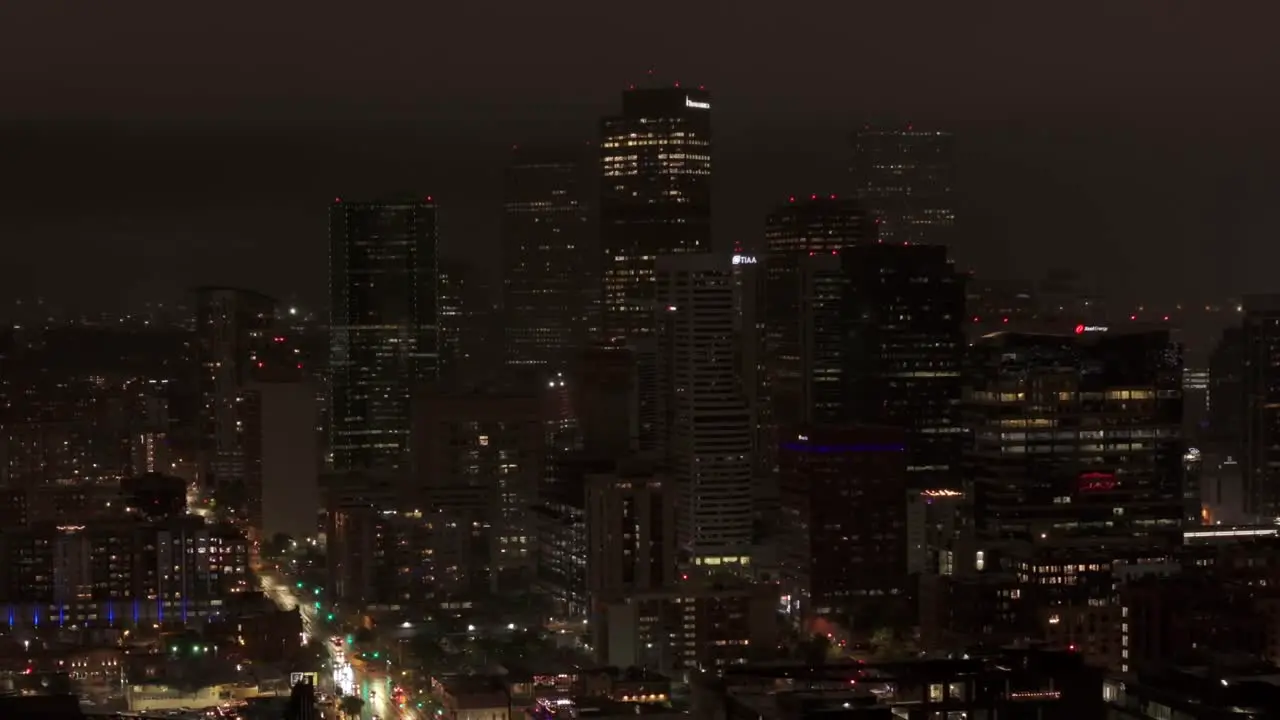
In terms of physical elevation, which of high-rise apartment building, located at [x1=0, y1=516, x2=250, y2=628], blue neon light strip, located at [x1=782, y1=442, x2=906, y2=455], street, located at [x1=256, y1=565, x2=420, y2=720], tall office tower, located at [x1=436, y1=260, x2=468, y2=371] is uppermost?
tall office tower, located at [x1=436, y1=260, x2=468, y2=371]

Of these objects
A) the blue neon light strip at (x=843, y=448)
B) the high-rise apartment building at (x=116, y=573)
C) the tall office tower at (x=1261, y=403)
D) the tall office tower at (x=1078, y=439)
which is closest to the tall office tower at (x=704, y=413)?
the blue neon light strip at (x=843, y=448)

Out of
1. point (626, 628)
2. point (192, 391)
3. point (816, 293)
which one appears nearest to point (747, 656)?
point (626, 628)

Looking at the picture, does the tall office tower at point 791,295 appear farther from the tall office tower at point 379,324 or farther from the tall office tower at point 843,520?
the tall office tower at point 379,324

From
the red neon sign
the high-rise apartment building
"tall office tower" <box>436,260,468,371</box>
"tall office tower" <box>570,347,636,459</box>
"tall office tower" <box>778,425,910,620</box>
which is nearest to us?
the high-rise apartment building

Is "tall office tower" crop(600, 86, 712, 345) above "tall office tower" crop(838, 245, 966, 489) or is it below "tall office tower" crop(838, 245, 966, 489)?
above

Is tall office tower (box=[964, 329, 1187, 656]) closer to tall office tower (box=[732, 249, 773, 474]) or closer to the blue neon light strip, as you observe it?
the blue neon light strip

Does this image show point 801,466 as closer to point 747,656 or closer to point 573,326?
point 747,656

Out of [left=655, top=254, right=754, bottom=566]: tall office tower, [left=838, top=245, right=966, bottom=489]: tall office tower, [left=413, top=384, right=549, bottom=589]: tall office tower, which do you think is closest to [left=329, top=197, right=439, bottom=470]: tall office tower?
[left=413, top=384, right=549, bottom=589]: tall office tower
